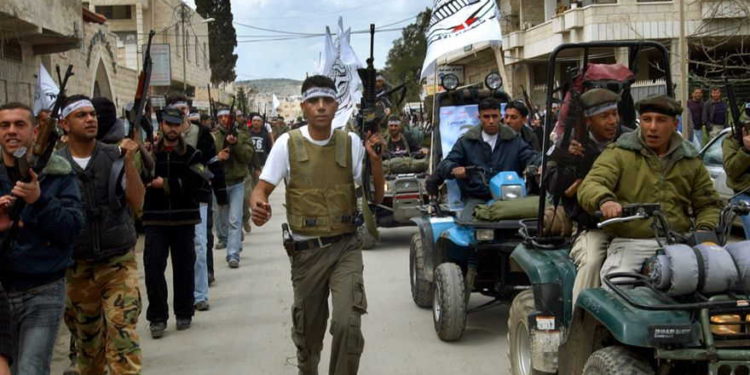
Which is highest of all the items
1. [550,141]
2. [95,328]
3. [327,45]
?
[327,45]

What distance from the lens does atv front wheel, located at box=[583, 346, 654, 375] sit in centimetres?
373

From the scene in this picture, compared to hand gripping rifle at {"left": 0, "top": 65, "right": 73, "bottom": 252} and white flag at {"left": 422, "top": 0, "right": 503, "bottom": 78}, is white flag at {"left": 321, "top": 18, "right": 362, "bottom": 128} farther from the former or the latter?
hand gripping rifle at {"left": 0, "top": 65, "right": 73, "bottom": 252}

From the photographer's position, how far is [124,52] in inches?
1853

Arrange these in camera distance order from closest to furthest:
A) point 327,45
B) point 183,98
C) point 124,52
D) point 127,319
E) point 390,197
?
point 127,319
point 183,98
point 390,197
point 327,45
point 124,52

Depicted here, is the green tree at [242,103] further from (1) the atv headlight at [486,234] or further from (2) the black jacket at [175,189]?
(1) the atv headlight at [486,234]

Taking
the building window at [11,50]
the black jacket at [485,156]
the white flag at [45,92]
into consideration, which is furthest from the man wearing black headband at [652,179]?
the building window at [11,50]

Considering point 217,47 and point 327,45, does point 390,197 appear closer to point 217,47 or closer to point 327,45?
point 327,45

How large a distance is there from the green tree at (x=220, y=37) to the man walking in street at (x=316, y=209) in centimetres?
5993

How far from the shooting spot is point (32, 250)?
4367mm

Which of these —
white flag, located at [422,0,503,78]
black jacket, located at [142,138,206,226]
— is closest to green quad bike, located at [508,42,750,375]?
black jacket, located at [142,138,206,226]

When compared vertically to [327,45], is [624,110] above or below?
below

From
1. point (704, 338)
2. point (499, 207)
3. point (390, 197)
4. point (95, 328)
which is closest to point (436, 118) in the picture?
point (499, 207)

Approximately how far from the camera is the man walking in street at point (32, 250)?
4.30m

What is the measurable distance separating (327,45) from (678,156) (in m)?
12.0
